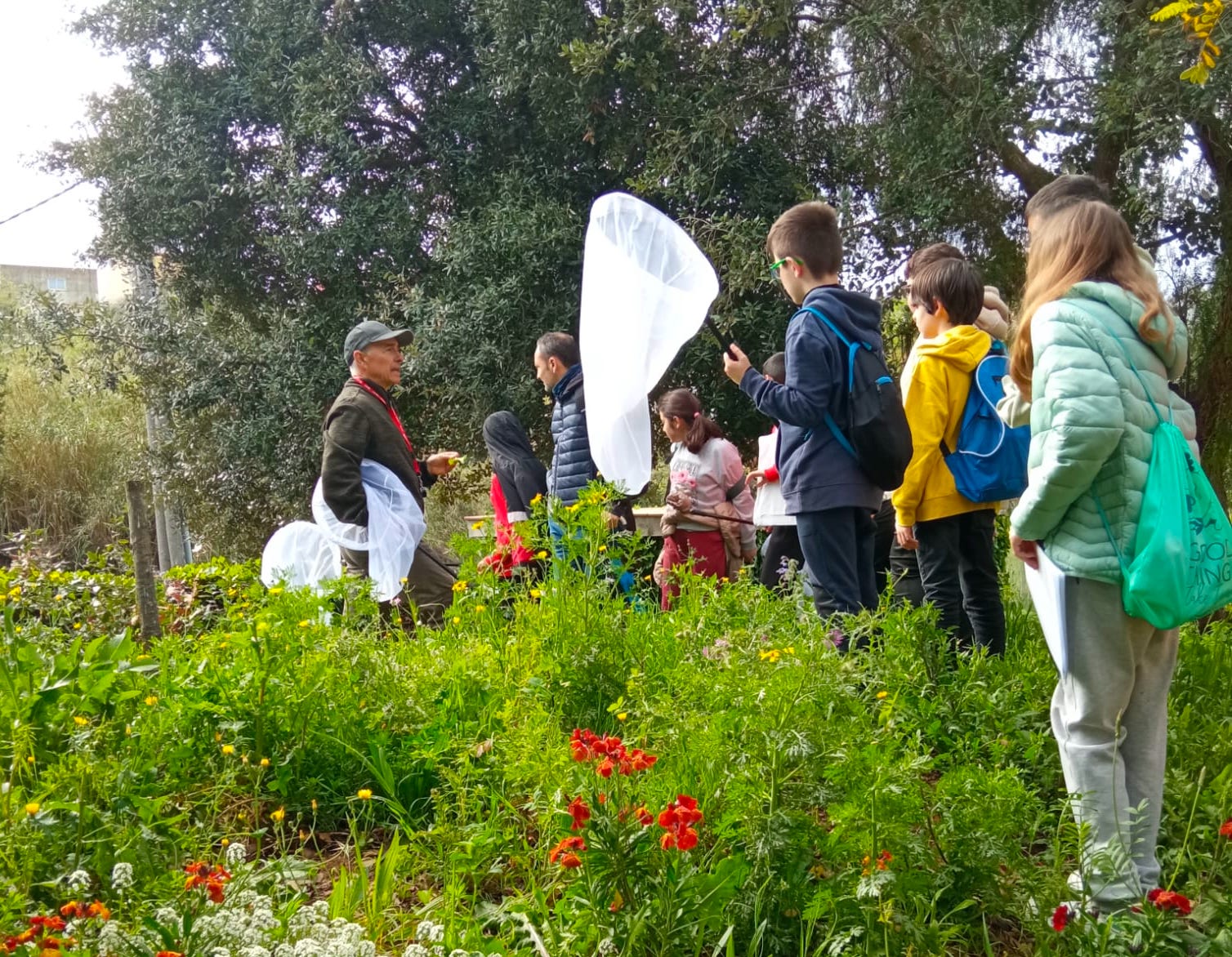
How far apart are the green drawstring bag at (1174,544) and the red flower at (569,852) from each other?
4.23 ft

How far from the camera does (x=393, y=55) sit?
29.6ft

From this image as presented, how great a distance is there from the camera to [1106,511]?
2.42 m

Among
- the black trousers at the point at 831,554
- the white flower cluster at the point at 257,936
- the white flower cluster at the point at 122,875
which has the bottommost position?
the white flower cluster at the point at 257,936

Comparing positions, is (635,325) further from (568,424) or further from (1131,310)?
(1131,310)

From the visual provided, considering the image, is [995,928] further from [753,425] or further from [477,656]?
A: [753,425]

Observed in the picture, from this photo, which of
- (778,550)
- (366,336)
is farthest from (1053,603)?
(366,336)

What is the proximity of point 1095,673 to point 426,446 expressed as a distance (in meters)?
7.43

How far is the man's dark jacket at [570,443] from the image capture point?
523cm

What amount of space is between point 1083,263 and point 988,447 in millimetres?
1283

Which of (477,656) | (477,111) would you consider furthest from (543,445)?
(477,656)

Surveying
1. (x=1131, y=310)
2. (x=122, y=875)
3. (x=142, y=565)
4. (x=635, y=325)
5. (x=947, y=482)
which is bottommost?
(x=122, y=875)

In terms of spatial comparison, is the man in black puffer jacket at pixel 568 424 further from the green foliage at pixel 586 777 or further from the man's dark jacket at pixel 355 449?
the green foliage at pixel 586 777

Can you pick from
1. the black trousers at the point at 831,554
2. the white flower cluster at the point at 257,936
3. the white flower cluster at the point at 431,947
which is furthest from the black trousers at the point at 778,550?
the white flower cluster at the point at 257,936

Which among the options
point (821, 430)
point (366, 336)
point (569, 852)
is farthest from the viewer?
point (366, 336)
